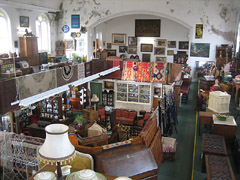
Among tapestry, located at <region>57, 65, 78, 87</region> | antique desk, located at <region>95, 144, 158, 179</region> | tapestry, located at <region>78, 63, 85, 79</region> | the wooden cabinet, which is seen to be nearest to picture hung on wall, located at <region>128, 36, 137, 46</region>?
the wooden cabinet

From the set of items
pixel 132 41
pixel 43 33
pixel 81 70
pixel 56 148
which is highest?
pixel 43 33

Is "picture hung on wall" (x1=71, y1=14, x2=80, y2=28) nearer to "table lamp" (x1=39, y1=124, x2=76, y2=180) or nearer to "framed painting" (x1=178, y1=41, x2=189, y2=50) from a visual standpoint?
"framed painting" (x1=178, y1=41, x2=189, y2=50)

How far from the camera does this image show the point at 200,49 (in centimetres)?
1662

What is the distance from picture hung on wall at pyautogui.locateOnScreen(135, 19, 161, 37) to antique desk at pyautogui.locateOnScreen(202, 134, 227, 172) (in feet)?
52.7

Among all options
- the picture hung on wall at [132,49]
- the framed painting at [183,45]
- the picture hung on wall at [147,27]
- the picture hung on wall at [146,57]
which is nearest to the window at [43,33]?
the picture hung on wall at [132,49]

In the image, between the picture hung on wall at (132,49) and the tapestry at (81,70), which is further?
the picture hung on wall at (132,49)

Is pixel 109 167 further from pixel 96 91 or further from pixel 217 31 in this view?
pixel 217 31

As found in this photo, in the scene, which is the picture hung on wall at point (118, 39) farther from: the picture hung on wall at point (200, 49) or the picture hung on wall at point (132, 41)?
the picture hung on wall at point (200, 49)

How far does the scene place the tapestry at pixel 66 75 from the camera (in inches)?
428

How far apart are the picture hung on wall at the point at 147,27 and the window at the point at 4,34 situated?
1227cm

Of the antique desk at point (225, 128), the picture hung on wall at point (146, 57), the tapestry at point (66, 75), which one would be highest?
the picture hung on wall at point (146, 57)

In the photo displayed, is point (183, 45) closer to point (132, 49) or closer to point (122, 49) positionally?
point (132, 49)

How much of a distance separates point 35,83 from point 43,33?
8.83 meters

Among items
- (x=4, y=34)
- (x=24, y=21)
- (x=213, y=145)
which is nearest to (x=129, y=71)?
(x=24, y=21)
